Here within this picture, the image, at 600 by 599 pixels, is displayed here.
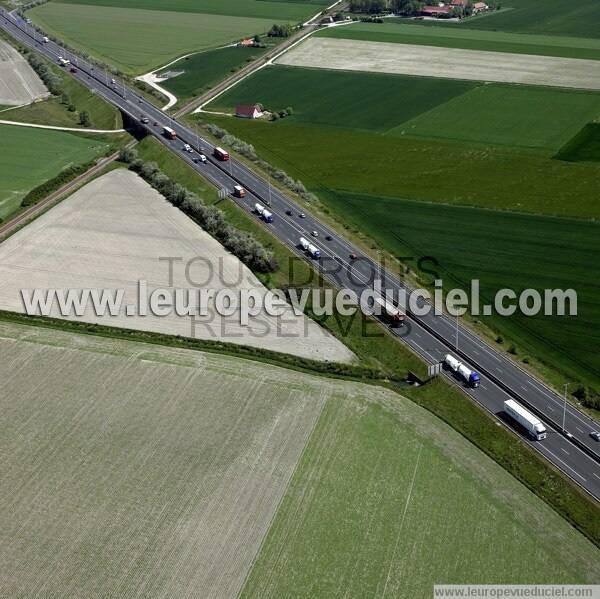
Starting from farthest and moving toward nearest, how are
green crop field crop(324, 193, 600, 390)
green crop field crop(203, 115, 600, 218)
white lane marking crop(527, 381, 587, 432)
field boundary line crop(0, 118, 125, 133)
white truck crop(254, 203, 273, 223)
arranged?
field boundary line crop(0, 118, 125, 133) → green crop field crop(203, 115, 600, 218) → white truck crop(254, 203, 273, 223) → green crop field crop(324, 193, 600, 390) → white lane marking crop(527, 381, 587, 432)

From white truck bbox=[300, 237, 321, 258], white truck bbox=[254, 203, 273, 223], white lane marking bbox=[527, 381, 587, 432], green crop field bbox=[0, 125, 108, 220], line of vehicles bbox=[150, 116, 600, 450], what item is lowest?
white lane marking bbox=[527, 381, 587, 432]

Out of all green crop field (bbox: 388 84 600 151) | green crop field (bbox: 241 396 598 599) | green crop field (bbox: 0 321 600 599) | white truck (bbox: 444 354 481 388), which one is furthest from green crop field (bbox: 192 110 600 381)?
green crop field (bbox: 0 321 600 599)

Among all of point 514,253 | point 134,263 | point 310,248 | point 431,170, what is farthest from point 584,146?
point 134,263

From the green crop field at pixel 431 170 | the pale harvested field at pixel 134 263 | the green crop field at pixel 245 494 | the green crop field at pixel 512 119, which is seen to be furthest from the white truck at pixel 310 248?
the green crop field at pixel 512 119

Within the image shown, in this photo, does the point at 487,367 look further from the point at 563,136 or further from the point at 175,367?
the point at 563,136

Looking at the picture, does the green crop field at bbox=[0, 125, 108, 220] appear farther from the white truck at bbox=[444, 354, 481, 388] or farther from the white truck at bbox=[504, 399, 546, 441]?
the white truck at bbox=[504, 399, 546, 441]

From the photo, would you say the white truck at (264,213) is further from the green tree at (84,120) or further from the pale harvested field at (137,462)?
the green tree at (84,120)
